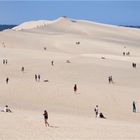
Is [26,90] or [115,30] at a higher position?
[115,30]

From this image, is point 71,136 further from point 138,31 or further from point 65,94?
point 138,31

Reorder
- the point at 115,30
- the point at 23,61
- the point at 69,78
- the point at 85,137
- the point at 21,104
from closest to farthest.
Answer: the point at 85,137 → the point at 21,104 → the point at 69,78 → the point at 23,61 → the point at 115,30

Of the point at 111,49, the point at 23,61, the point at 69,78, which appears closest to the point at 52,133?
the point at 69,78

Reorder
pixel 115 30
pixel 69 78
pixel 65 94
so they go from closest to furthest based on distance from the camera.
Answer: pixel 65 94 < pixel 69 78 < pixel 115 30

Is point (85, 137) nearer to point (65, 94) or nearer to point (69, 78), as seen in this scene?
point (65, 94)

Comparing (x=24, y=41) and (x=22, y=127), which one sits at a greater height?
(x=24, y=41)

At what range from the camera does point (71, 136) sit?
18.5m

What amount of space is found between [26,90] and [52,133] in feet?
41.9

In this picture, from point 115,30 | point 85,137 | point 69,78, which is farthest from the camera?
point 115,30

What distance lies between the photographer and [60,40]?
68.6 meters

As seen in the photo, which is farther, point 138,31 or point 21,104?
point 138,31

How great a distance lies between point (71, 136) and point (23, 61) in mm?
27630

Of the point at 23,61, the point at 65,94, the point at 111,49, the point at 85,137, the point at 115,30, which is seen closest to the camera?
the point at 85,137

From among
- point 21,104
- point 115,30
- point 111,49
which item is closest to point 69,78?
point 21,104
